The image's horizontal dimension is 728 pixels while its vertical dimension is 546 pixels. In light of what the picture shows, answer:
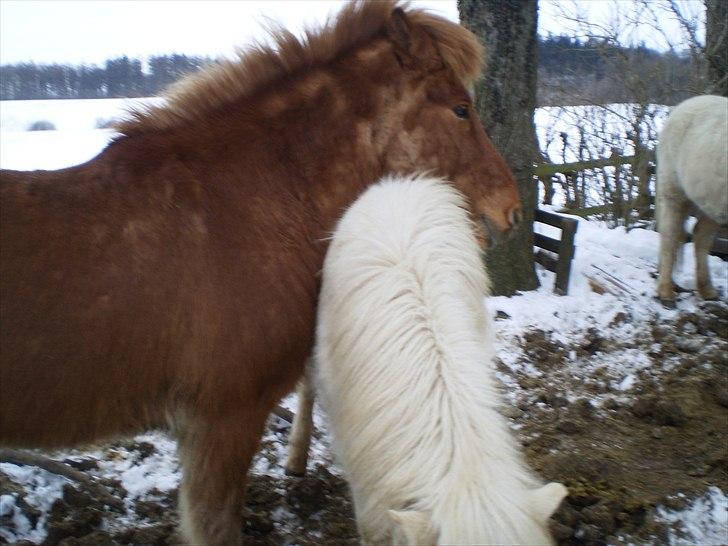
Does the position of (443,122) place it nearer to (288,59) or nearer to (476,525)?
(288,59)

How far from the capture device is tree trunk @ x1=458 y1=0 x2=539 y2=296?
5.14 m

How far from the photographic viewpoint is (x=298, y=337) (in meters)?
2.42

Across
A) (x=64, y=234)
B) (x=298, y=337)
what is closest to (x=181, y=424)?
(x=298, y=337)

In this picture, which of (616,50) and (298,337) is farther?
(616,50)

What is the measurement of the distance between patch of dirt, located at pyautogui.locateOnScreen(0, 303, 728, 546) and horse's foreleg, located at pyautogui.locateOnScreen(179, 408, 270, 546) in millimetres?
406

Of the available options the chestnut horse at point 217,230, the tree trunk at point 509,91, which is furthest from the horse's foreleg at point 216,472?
the tree trunk at point 509,91

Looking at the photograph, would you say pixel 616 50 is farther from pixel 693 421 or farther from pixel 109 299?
pixel 109 299

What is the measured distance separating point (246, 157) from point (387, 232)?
2.30 feet

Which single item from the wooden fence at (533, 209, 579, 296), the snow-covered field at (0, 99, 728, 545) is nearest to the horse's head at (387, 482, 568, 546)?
the snow-covered field at (0, 99, 728, 545)

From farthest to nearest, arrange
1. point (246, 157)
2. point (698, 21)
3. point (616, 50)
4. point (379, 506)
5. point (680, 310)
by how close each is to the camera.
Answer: point (616, 50), point (698, 21), point (680, 310), point (246, 157), point (379, 506)

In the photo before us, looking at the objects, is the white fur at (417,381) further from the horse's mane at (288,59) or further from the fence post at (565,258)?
the fence post at (565,258)

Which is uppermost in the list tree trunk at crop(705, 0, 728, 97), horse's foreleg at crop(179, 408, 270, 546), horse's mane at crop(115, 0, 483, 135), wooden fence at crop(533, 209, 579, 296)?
tree trunk at crop(705, 0, 728, 97)

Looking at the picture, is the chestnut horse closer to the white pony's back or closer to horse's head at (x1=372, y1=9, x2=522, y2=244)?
horse's head at (x1=372, y1=9, x2=522, y2=244)

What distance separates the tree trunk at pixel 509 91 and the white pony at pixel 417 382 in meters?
2.88
